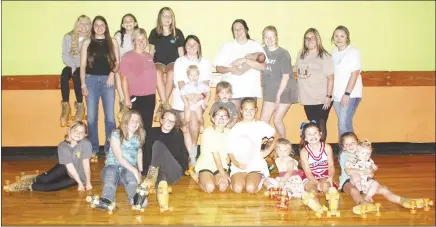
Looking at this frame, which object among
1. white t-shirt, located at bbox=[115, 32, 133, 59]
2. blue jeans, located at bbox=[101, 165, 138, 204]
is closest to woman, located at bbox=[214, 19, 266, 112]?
white t-shirt, located at bbox=[115, 32, 133, 59]

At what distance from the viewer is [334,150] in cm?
584

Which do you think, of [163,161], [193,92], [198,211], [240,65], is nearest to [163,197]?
[198,211]

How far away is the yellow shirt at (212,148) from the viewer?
14.3ft

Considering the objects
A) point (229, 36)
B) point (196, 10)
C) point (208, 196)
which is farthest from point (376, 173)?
point (196, 10)

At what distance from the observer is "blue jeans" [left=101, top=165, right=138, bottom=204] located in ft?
12.8

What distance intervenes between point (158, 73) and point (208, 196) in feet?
4.50

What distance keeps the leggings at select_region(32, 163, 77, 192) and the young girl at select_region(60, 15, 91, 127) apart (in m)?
1.13

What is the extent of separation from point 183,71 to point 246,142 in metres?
0.93

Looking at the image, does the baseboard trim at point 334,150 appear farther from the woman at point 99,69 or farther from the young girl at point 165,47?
the young girl at point 165,47

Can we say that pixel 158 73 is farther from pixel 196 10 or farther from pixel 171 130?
pixel 196 10

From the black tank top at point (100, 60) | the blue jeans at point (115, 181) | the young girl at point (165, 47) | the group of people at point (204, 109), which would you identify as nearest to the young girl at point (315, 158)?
the group of people at point (204, 109)

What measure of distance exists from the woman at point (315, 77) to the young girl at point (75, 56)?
6.98 ft

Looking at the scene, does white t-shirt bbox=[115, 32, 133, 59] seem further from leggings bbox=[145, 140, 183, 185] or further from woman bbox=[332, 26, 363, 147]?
woman bbox=[332, 26, 363, 147]

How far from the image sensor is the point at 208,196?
13.8 feet
